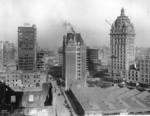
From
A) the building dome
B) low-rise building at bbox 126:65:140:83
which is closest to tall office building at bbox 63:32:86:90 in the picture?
low-rise building at bbox 126:65:140:83

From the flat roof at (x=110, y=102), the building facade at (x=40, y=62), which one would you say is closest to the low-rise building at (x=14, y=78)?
the flat roof at (x=110, y=102)

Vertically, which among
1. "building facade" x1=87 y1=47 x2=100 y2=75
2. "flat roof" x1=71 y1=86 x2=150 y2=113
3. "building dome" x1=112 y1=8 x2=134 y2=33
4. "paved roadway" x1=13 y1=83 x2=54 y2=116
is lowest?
"flat roof" x1=71 y1=86 x2=150 y2=113

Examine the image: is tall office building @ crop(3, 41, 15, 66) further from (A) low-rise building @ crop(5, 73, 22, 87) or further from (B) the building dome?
(B) the building dome

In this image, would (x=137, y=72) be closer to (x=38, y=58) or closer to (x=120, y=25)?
(x=120, y=25)

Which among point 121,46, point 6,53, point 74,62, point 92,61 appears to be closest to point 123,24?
point 121,46

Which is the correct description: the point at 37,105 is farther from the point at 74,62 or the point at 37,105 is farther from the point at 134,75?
the point at 134,75

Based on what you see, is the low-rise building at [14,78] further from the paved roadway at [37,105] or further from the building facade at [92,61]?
the building facade at [92,61]
